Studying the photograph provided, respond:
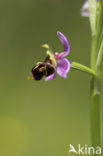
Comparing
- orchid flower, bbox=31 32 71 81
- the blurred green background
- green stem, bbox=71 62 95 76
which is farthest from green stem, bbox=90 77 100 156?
the blurred green background

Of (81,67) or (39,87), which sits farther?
(39,87)

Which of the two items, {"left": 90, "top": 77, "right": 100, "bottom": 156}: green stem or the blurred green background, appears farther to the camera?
the blurred green background

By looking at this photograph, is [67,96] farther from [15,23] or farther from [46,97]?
[15,23]

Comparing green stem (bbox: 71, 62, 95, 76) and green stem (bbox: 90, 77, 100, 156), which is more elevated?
green stem (bbox: 71, 62, 95, 76)

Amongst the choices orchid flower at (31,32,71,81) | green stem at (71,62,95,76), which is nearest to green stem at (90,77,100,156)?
green stem at (71,62,95,76)

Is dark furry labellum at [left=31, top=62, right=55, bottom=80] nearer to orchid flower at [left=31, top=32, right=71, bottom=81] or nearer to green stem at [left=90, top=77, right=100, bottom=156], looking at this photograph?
orchid flower at [left=31, top=32, right=71, bottom=81]

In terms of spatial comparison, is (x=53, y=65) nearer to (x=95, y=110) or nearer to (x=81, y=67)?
(x=81, y=67)

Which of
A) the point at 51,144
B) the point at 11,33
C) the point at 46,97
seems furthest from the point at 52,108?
the point at 11,33

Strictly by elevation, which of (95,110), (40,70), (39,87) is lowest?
(39,87)

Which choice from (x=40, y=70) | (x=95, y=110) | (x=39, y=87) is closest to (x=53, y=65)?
(x=40, y=70)
